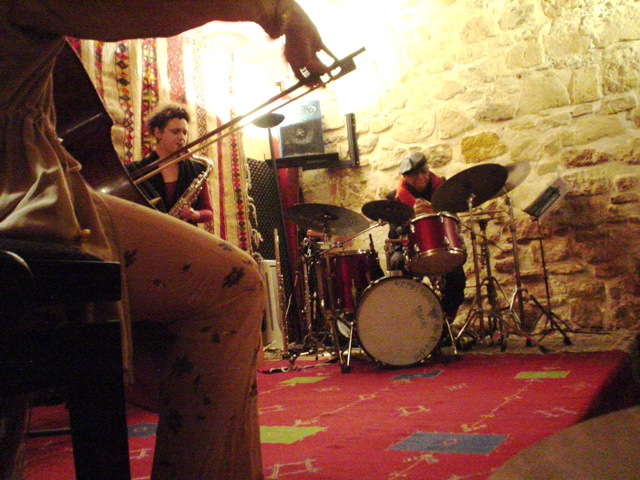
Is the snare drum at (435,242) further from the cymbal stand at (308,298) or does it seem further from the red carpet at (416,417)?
the cymbal stand at (308,298)

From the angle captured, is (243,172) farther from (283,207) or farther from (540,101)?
(540,101)

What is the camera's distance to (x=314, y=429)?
189 cm

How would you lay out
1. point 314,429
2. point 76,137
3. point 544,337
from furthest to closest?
1. point 544,337
2. point 314,429
3. point 76,137

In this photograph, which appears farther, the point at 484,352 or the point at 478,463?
the point at 484,352

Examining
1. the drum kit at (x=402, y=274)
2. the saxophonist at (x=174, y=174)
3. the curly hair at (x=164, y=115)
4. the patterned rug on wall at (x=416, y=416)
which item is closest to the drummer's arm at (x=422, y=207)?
the drum kit at (x=402, y=274)

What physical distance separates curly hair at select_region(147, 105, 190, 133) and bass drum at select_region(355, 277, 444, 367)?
5.05 feet

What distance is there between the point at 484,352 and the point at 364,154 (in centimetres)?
225

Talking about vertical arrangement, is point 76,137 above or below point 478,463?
above

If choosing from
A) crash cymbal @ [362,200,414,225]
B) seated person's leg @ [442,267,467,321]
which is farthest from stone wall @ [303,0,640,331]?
Result: crash cymbal @ [362,200,414,225]

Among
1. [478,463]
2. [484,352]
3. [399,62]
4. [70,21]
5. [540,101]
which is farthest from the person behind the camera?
[399,62]

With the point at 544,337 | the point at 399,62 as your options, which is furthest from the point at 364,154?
the point at 544,337

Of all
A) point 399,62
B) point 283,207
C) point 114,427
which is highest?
point 399,62

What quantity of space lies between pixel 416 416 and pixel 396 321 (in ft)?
4.62

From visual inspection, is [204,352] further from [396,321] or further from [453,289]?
[453,289]
